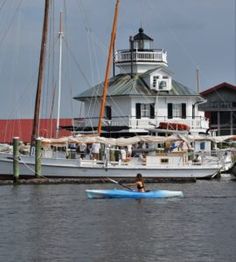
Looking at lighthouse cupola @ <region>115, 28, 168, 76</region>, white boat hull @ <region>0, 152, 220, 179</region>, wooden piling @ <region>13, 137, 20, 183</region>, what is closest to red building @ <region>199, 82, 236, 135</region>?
lighthouse cupola @ <region>115, 28, 168, 76</region>

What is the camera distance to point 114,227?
133 ft

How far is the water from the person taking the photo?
33562 millimetres

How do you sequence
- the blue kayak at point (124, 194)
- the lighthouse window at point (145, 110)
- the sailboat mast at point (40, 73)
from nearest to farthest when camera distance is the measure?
the blue kayak at point (124, 194) < the sailboat mast at point (40, 73) < the lighthouse window at point (145, 110)

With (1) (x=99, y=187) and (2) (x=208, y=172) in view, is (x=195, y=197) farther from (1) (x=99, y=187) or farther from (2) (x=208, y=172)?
(2) (x=208, y=172)

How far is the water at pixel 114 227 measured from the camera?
110 feet

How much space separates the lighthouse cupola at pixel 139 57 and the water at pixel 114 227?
100 ft

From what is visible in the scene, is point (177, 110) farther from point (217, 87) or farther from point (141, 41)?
point (217, 87)

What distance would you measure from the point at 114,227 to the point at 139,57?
4858 centimetres

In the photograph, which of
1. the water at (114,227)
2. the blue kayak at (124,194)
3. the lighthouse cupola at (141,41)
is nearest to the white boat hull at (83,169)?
the water at (114,227)

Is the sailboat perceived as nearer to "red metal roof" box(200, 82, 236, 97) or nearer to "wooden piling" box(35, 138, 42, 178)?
"wooden piling" box(35, 138, 42, 178)

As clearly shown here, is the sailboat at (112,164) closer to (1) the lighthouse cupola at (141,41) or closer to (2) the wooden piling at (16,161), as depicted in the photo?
(2) the wooden piling at (16,161)

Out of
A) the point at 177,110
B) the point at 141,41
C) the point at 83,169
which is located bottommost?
the point at 83,169

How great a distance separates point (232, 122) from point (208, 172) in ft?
111

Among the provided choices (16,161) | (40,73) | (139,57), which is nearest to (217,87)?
(139,57)
